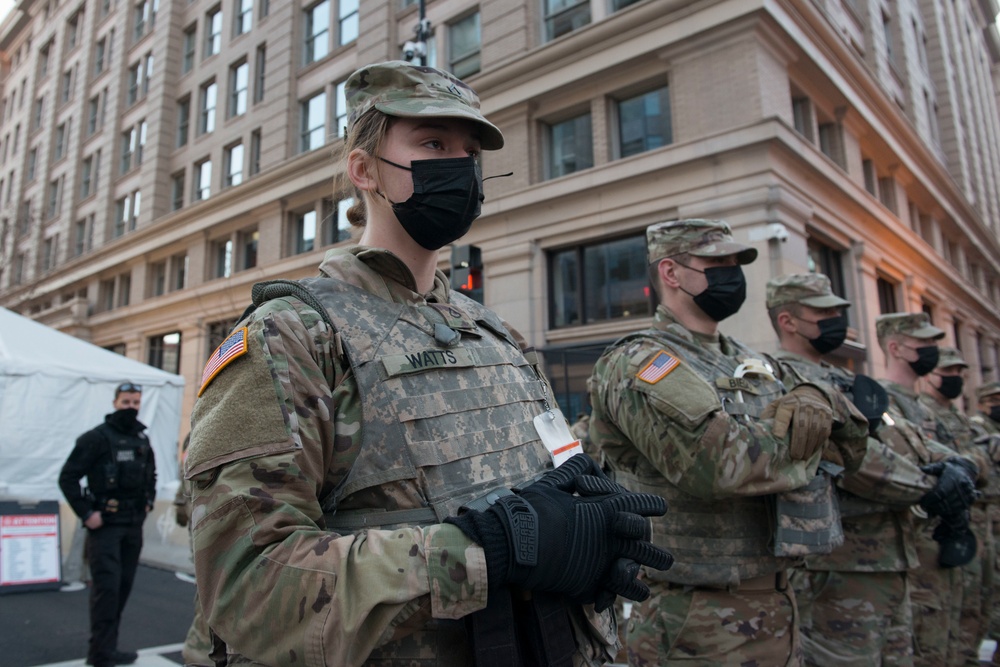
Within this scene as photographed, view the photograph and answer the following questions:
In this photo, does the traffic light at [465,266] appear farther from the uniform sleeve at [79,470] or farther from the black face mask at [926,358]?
the black face mask at [926,358]

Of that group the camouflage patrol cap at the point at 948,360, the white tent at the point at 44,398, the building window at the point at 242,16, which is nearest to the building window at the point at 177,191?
the building window at the point at 242,16

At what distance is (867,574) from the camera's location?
366 cm

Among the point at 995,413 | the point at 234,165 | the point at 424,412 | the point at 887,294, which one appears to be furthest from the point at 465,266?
the point at 234,165

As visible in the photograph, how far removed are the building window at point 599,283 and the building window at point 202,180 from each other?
1478 centimetres

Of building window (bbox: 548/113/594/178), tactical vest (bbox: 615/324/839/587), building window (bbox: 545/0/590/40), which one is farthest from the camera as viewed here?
building window (bbox: 545/0/590/40)

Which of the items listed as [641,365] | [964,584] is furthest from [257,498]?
[964,584]

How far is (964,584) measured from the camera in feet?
15.7

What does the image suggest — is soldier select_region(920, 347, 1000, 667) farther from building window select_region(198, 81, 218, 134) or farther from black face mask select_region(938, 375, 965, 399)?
building window select_region(198, 81, 218, 134)

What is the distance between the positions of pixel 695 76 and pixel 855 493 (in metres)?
9.66

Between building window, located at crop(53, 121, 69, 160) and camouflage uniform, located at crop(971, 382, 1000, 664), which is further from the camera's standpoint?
building window, located at crop(53, 121, 69, 160)

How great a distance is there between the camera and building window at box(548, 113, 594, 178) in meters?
13.1

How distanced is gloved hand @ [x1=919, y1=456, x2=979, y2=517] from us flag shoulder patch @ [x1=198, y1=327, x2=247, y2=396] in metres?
3.93

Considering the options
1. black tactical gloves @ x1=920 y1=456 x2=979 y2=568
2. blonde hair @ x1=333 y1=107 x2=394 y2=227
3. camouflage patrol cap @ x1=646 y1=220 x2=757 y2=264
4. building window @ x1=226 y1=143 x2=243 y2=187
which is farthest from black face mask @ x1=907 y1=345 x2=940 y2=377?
building window @ x1=226 y1=143 x2=243 y2=187

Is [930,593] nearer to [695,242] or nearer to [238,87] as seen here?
[695,242]
